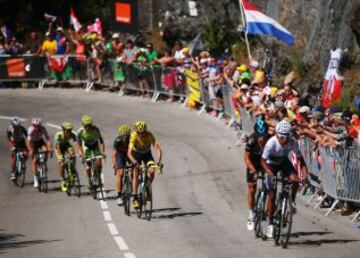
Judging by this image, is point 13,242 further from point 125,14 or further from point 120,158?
point 125,14

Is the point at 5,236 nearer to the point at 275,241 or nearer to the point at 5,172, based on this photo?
the point at 275,241

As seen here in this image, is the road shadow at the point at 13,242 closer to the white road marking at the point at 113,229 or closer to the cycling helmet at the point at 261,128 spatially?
the white road marking at the point at 113,229

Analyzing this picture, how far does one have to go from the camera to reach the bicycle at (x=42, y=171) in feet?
74.4

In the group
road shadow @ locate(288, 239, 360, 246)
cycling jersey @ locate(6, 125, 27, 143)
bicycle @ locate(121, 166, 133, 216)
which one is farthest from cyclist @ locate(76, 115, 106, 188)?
road shadow @ locate(288, 239, 360, 246)

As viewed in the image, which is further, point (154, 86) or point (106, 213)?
point (154, 86)

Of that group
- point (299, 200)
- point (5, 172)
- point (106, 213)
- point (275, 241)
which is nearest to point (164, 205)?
point (106, 213)

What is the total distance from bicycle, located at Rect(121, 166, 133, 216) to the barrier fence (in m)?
3.56

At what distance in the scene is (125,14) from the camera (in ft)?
127

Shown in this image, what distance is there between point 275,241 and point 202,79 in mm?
13714

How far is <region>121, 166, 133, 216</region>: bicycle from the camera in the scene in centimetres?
1925

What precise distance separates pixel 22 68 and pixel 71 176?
1566cm

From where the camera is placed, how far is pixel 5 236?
59.4 feet

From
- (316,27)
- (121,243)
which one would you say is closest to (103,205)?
(121,243)

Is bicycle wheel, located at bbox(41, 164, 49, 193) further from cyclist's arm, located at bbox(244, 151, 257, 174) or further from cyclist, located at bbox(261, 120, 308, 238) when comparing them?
cyclist, located at bbox(261, 120, 308, 238)
